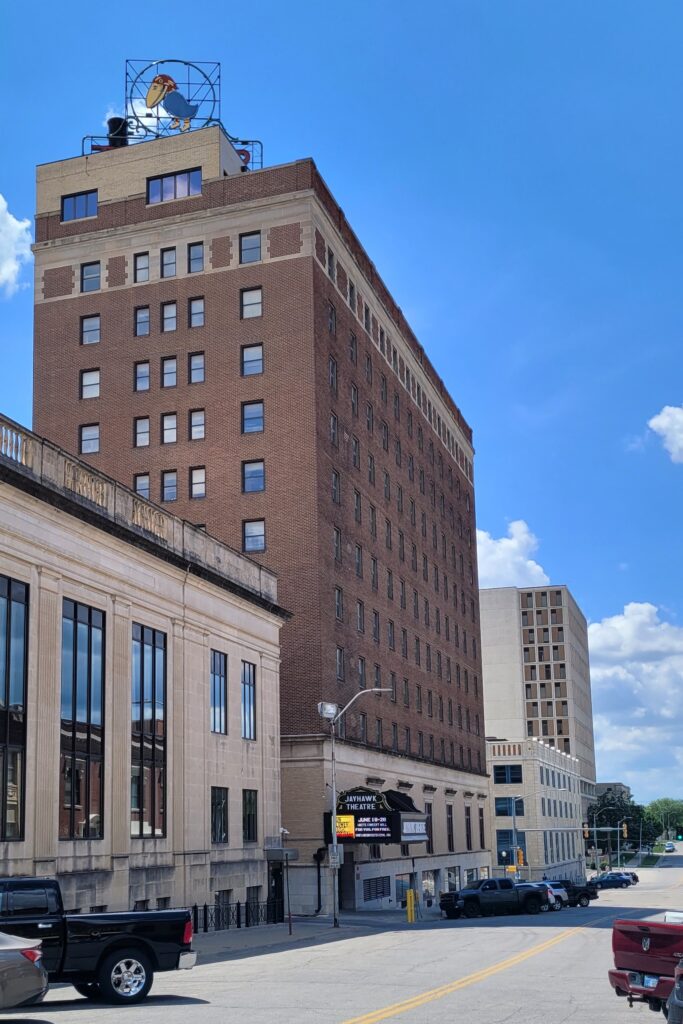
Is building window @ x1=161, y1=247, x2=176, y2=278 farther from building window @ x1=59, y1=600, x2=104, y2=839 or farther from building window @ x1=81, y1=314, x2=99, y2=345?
building window @ x1=59, y1=600, x2=104, y2=839

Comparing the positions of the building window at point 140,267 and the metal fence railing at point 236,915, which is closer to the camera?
the metal fence railing at point 236,915

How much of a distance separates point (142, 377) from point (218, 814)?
27135mm

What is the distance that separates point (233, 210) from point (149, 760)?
110 ft

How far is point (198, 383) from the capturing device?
6209 cm

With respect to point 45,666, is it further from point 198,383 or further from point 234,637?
point 198,383

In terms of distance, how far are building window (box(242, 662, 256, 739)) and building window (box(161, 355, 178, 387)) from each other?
19739 mm

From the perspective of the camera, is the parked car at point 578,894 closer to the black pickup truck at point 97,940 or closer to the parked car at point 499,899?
the parked car at point 499,899

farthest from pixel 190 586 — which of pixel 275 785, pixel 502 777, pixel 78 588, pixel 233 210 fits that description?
pixel 502 777

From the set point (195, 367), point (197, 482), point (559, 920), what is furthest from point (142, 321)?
point (559, 920)

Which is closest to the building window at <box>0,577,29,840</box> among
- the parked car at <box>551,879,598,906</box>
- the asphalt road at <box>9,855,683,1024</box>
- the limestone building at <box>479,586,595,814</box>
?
the asphalt road at <box>9,855,683,1024</box>

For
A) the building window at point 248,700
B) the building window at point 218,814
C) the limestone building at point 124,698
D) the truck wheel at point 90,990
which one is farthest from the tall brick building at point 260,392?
the truck wheel at point 90,990

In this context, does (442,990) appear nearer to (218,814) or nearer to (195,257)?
(218,814)

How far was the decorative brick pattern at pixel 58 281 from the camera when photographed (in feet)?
215

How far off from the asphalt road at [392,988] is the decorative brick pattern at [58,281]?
41245 mm
